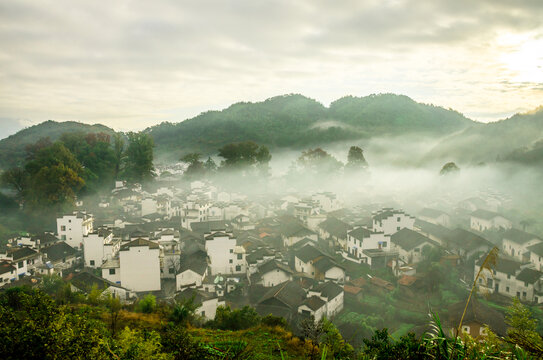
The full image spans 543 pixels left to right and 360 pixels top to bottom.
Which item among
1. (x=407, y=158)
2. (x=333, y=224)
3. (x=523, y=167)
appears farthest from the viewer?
(x=407, y=158)

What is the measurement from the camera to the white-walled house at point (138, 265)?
17203 millimetres

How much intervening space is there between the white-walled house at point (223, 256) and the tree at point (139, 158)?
91.6 ft

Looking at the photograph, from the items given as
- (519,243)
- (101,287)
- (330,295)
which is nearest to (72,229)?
(101,287)

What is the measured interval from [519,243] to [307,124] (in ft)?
220

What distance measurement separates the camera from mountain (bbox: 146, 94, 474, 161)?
3068 inches

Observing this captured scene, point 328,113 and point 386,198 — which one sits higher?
point 328,113

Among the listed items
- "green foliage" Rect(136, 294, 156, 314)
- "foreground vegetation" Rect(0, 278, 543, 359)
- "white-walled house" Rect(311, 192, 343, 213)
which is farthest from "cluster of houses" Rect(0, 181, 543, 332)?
"foreground vegetation" Rect(0, 278, 543, 359)

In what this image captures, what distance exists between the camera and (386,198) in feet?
130

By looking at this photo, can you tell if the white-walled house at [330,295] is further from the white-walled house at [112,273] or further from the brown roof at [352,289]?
the white-walled house at [112,273]

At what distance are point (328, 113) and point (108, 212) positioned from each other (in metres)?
70.9

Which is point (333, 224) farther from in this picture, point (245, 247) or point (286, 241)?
point (245, 247)

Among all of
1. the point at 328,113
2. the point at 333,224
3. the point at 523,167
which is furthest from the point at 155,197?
the point at 328,113

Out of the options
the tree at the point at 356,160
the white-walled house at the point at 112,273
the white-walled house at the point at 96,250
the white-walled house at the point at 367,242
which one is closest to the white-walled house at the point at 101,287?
the white-walled house at the point at 112,273

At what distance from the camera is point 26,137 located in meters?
72.8
